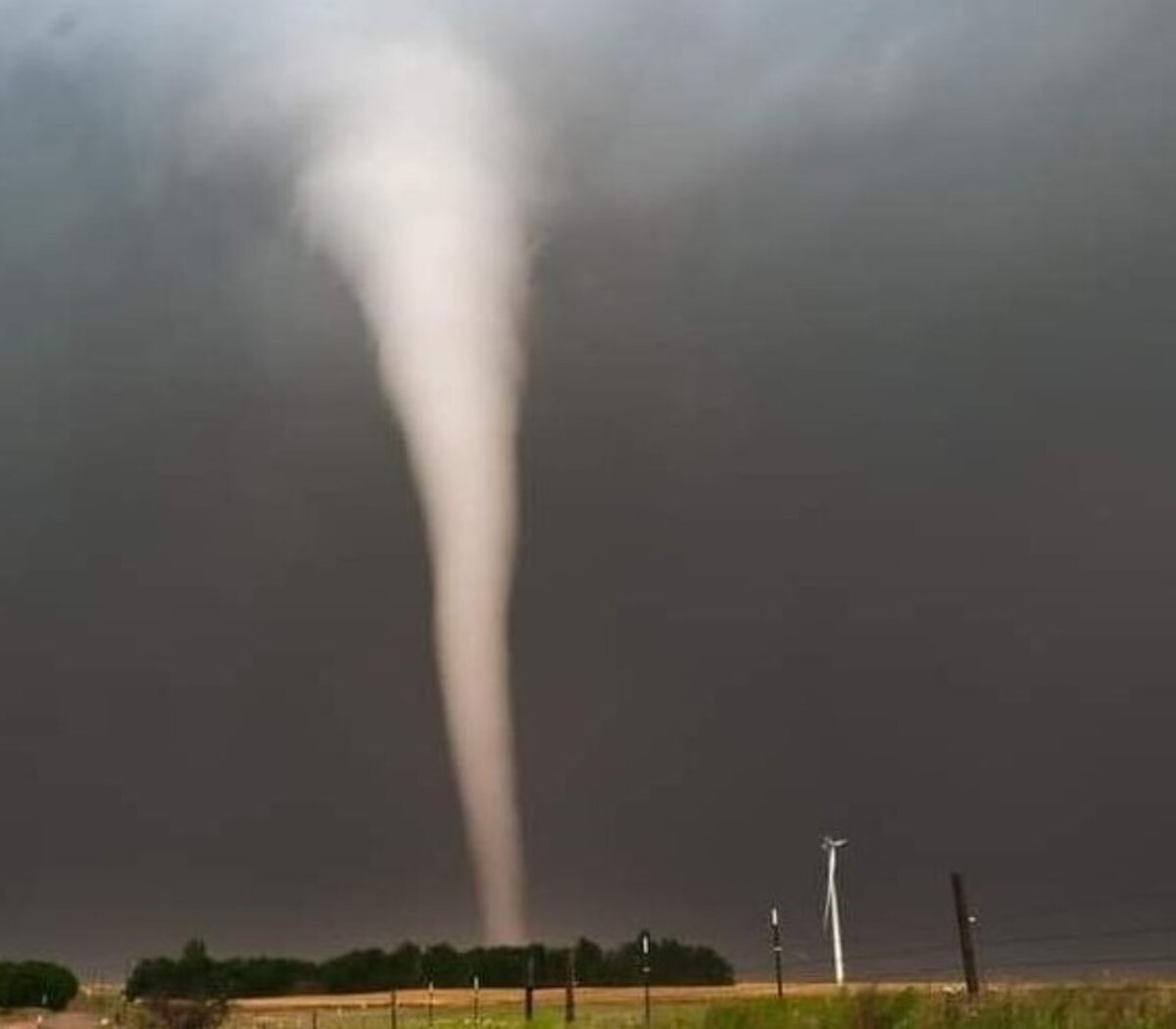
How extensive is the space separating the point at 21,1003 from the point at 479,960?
5576cm

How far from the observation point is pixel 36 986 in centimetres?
12594

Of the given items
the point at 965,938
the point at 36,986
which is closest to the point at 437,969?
the point at 36,986

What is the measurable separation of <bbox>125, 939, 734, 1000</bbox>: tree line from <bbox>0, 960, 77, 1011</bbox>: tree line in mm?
5656

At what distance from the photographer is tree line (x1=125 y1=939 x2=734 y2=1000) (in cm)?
13925

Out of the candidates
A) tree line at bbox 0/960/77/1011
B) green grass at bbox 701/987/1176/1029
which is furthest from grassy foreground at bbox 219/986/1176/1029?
tree line at bbox 0/960/77/1011

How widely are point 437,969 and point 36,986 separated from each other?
5271cm

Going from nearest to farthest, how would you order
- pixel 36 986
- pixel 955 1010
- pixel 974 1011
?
pixel 974 1011
pixel 955 1010
pixel 36 986

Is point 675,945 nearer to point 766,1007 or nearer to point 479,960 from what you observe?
point 479,960

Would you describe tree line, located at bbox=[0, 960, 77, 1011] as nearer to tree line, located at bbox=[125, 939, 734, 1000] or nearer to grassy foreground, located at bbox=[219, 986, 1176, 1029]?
tree line, located at bbox=[125, 939, 734, 1000]

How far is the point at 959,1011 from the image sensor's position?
2278 cm

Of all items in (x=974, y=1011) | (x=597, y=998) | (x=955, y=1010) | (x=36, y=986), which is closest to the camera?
(x=974, y=1011)

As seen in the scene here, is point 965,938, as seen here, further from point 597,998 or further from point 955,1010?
point 597,998

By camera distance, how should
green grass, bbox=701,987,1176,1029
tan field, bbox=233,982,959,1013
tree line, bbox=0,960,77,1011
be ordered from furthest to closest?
tree line, bbox=0,960,77,1011 → tan field, bbox=233,982,959,1013 → green grass, bbox=701,987,1176,1029

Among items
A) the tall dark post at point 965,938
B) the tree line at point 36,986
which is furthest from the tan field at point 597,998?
the tree line at point 36,986
